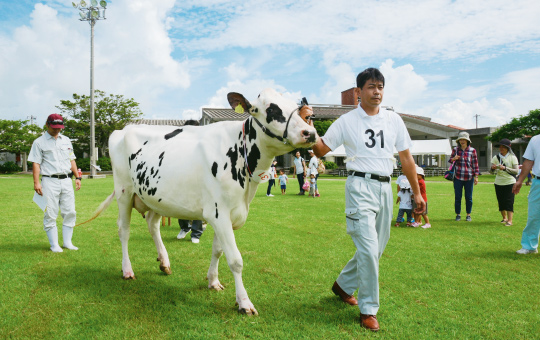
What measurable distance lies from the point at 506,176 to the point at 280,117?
7.05 metres

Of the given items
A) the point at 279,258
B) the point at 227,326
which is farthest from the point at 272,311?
the point at 279,258

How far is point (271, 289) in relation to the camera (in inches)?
163

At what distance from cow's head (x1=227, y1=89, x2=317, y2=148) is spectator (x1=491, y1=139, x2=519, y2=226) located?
6503 mm

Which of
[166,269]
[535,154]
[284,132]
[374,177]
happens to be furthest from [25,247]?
[535,154]

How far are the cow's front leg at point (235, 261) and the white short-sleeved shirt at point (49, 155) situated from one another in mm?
3724

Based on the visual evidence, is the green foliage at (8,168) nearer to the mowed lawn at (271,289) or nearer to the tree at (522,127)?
the mowed lawn at (271,289)

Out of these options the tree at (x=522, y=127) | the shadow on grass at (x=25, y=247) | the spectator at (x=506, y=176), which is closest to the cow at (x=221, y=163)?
the shadow on grass at (x=25, y=247)

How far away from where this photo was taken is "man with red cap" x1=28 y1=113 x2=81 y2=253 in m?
5.86

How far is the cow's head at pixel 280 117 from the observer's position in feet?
10.4

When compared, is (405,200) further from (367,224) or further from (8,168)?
(8,168)

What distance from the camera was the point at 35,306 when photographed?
3.69m

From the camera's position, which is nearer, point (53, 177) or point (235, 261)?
point (235, 261)

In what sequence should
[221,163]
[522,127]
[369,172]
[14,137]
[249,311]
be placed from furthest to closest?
[14,137], [522,127], [221,163], [249,311], [369,172]

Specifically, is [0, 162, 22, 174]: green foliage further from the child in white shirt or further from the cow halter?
the cow halter
